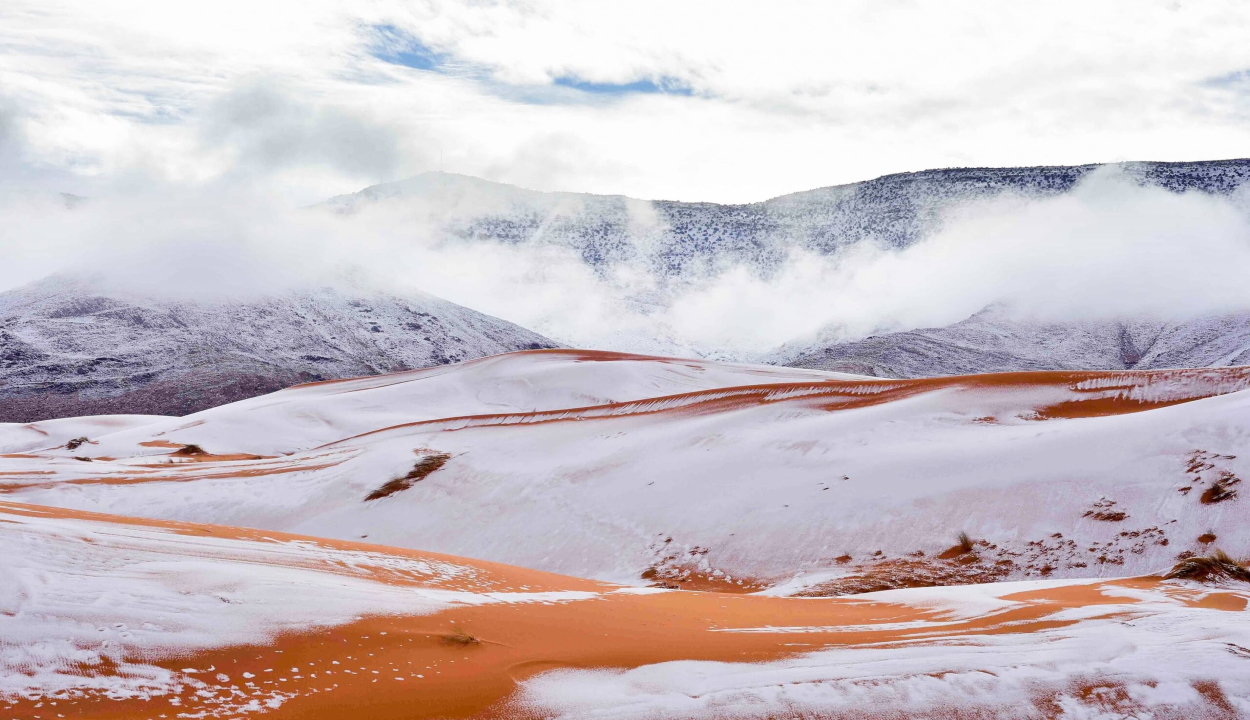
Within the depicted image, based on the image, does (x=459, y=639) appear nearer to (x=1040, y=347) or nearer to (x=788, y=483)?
(x=788, y=483)

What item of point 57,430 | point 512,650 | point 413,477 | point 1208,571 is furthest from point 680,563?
point 57,430

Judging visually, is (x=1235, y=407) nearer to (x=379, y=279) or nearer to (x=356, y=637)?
(x=356, y=637)

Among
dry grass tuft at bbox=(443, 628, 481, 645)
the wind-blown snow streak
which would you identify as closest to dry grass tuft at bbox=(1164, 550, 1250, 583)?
the wind-blown snow streak

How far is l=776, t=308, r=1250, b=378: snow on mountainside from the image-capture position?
65.5 metres

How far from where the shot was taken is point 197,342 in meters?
72.8

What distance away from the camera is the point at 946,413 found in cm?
1529

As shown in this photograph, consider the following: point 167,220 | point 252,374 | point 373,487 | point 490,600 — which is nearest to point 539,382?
point 373,487

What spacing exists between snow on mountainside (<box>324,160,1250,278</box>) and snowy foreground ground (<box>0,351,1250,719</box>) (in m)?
94.4

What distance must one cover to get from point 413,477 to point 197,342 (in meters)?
62.1

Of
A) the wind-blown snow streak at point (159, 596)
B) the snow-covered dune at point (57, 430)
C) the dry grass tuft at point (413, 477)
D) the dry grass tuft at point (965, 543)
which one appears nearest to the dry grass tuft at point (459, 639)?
the wind-blown snow streak at point (159, 596)

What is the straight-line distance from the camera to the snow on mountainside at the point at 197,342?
214 feet

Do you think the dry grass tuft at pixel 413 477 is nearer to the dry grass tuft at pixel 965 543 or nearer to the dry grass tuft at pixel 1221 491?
A: the dry grass tuft at pixel 965 543

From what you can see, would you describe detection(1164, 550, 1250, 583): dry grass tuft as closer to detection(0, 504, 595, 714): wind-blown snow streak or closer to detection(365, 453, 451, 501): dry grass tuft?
detection(0, 504, 595, 714): wind-blown snow streak

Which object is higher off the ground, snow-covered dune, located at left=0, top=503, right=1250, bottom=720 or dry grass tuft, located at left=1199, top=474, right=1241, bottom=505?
snow-covered dune, located at left=0, top=503, right=1250, bottom=720
